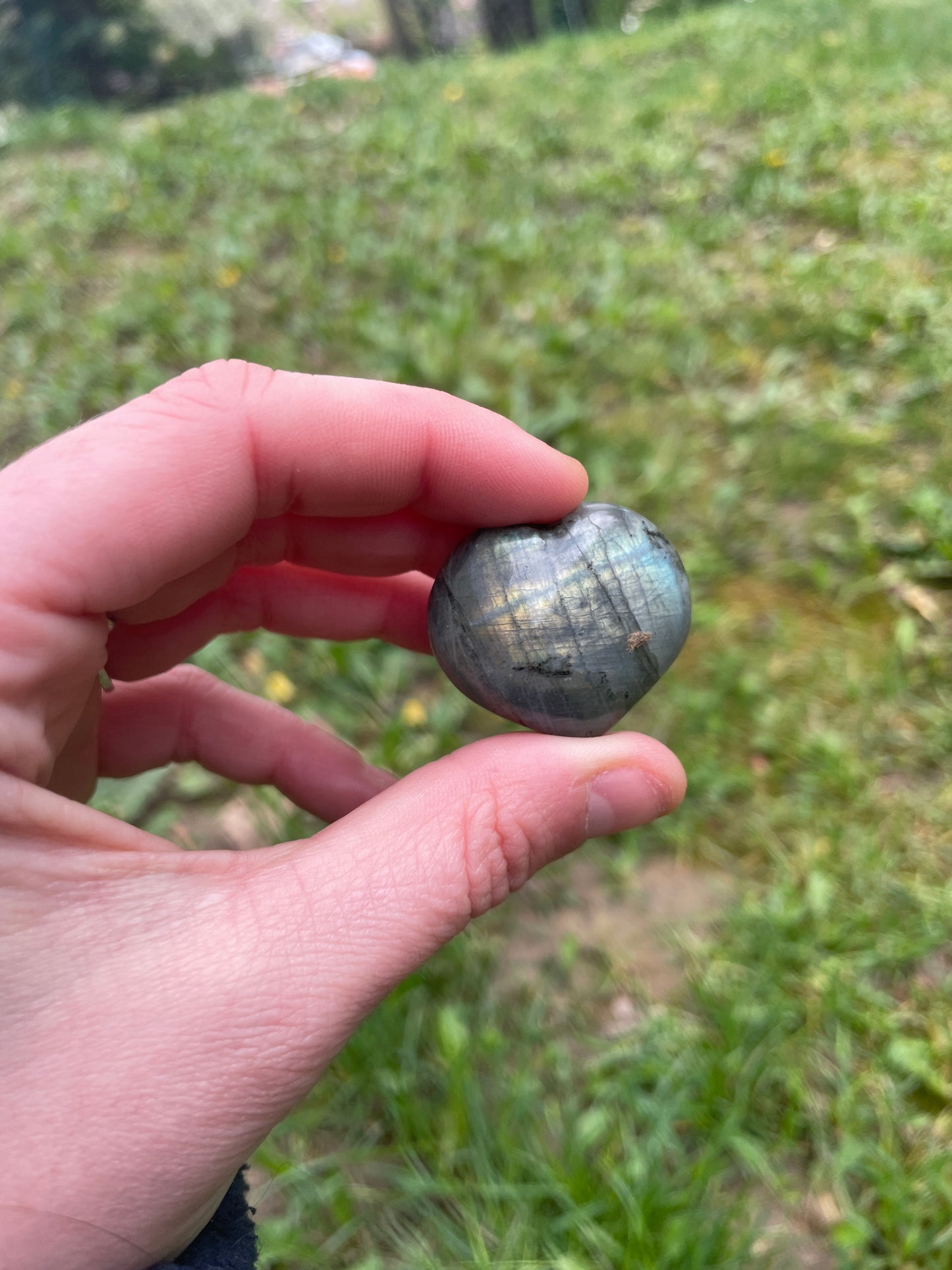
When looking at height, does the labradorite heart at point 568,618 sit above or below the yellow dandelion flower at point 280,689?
above

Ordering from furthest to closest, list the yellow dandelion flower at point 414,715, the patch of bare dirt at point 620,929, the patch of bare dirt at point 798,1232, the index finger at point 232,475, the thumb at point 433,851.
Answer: the yellow dandelion flower at point 414,715 < the patch of bare dirt at point 620,929 < the patch of bare dirt at point 798,1232 < the index finger at point 232,475 < the thumb at point 433,851

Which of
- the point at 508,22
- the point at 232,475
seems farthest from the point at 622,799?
the point at 508,22

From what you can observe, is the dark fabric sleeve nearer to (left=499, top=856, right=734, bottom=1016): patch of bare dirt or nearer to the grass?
the grass

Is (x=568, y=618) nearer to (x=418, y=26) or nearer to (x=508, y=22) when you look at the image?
(x=508, y=22)

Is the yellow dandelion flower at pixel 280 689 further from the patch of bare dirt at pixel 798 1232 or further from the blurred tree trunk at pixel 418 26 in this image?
the blurred tree trunk at pixel 418 26

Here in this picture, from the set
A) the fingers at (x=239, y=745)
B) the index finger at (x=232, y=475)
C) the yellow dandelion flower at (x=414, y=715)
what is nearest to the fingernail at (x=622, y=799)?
the index finger at (x=232, y=475)

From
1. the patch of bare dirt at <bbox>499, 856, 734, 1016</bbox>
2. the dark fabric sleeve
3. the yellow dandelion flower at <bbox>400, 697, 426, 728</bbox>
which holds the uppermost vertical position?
the dark fabric sleeve

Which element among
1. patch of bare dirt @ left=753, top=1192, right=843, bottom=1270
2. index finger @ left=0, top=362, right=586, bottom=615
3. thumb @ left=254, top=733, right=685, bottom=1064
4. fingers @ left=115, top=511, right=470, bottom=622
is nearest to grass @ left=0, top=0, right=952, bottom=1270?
patch of bare dirt @ left=753, top=1192, right=843, bottom=1270
